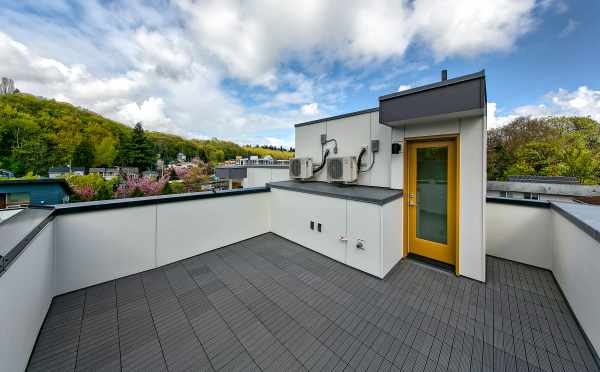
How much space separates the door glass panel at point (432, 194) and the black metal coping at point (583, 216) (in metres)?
1.10

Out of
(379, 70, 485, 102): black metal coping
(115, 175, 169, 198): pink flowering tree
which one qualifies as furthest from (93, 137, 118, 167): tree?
(379, 70, 485, 102): black metal coping

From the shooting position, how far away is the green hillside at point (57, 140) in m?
29.2

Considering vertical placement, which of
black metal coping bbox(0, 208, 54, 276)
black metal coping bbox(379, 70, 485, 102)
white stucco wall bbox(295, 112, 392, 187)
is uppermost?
black metal coping bbox(379, 70, 485, 102)

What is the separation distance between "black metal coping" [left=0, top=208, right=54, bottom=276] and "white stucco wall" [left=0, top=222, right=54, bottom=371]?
0.07m

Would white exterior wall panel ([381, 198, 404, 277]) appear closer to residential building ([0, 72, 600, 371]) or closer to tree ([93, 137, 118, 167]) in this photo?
residential building ([0, 72, 600, 371])

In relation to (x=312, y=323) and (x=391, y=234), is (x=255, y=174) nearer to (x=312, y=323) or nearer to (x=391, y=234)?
(x=391, y=234)

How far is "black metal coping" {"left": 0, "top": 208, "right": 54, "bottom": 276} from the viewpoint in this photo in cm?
127

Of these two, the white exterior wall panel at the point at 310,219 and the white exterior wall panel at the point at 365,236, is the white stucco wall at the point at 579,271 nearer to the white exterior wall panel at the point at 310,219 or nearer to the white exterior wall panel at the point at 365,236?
the white exterior wall panel at the point at 365,236

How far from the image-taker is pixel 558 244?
2.46m

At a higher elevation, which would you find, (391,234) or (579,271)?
(391,234)

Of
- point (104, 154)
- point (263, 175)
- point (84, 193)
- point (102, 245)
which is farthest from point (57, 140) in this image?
point (102, 245)

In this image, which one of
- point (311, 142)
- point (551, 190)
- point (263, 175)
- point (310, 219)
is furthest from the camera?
point (263, 175)

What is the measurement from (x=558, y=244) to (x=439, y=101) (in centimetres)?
234

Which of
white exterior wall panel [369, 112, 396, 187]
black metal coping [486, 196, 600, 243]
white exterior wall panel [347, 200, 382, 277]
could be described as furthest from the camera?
white exterior wall panel [369, 112, 396, 187]
